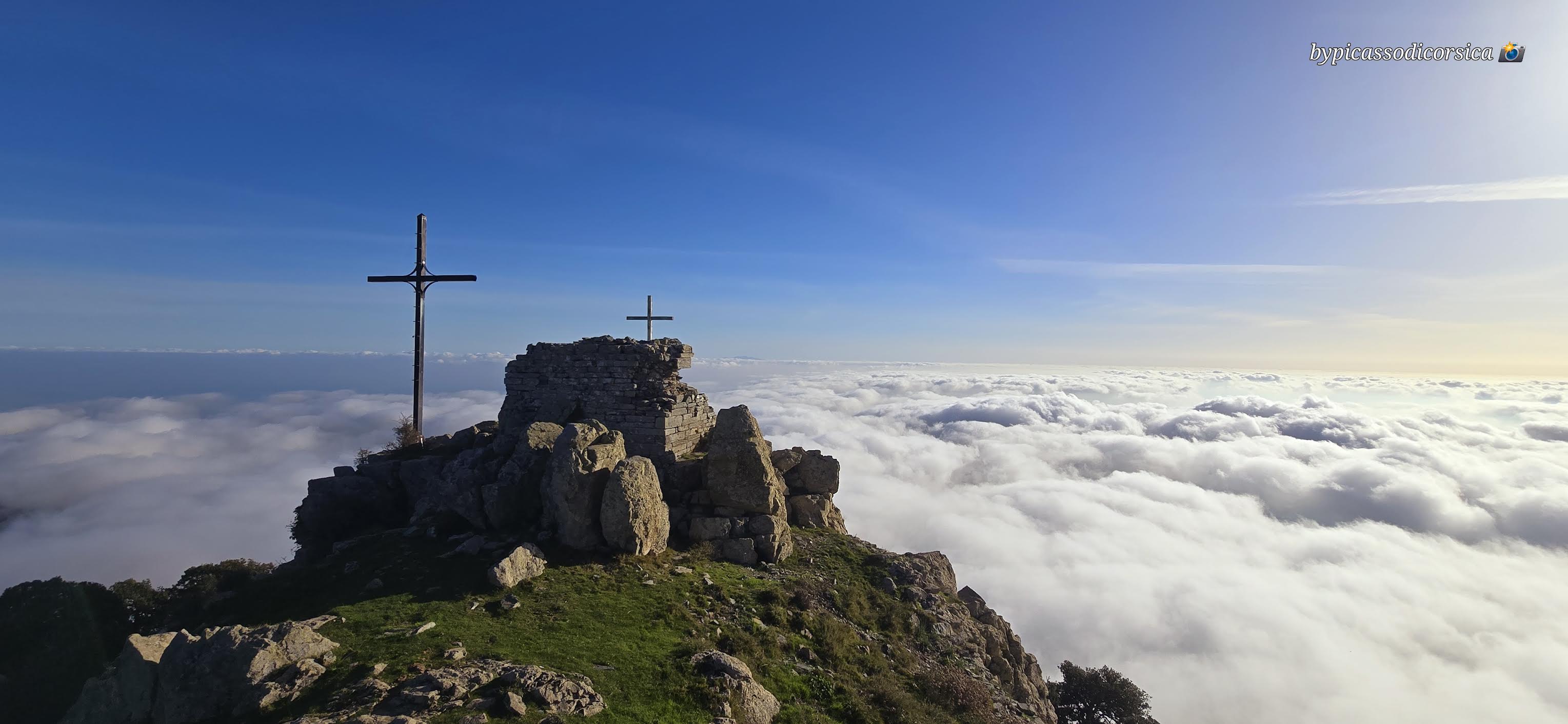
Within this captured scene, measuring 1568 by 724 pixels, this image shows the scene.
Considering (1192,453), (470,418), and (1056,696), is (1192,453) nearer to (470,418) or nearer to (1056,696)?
(1056,696)

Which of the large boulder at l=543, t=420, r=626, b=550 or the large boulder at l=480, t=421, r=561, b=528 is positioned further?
the large boulder at l=480, t=421, r=561, b=528

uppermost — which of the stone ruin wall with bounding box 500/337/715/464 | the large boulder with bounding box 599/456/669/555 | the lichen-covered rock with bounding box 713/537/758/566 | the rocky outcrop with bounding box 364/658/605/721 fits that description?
the stone ruin wall with bounding box 500/337/715/464

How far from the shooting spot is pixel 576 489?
13.5 m

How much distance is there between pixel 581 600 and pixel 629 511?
2466mm

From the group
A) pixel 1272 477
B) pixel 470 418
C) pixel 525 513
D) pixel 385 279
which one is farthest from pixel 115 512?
pixel 1272 477

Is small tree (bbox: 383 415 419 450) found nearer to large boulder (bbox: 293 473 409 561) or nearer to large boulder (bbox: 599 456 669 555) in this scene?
large boulder (bbox: 293 473 409 561)

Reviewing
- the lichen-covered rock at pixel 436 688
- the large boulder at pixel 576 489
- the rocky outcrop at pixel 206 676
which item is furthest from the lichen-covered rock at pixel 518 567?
the lichen-covered rock at pixel 436 688

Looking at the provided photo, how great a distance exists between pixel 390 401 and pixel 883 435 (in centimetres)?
12667

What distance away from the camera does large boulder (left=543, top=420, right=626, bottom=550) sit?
1345cm

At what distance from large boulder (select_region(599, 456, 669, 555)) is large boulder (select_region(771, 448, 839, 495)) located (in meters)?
6.38

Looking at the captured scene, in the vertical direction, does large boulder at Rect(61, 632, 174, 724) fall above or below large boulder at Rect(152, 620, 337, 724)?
below

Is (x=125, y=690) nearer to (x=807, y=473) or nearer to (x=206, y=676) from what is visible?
(x=206, y=676)

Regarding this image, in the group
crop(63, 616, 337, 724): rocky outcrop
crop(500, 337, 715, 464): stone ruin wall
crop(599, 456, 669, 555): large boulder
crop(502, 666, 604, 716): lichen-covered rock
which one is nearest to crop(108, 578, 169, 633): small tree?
crop(63, 616, 337, 724): rocky outcrop

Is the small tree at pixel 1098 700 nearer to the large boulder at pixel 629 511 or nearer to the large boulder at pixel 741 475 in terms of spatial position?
the large boulder at pixel 741 475
